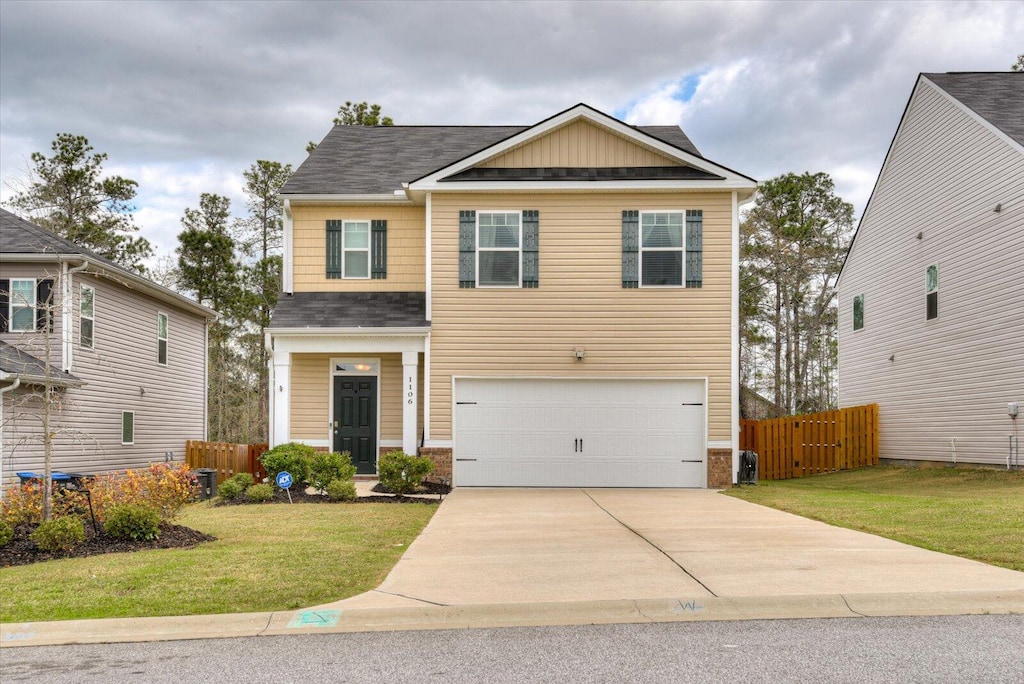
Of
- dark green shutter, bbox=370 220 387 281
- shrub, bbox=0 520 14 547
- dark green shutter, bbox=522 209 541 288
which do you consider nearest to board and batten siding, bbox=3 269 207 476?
dark green shutter, bbox=370 220 387 281

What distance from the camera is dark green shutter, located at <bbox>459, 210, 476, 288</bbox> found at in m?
17.4

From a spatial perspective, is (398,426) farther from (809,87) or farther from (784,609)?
(809,87)

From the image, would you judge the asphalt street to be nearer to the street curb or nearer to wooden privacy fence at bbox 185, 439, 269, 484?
the street curb

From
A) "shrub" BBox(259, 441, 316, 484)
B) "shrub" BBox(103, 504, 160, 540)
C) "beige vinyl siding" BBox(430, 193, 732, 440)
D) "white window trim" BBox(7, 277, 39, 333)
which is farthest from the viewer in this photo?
"white window trim" BBox(7, 277, 39, 333)

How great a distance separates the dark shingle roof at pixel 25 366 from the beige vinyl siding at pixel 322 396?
14.2 ft

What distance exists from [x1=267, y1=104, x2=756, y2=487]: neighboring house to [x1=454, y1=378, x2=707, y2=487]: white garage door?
0.03 m

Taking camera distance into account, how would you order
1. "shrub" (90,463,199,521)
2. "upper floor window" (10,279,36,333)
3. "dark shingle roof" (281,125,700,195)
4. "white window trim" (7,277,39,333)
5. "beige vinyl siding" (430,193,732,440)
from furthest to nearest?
"dark shingle roof" (281,125,700,195), "upper floor window" (10,279,36,333), "white window trim" (7,277,39,333), "beige vinyl siding" (430,193,732,440), "shrub" (90,463,199,521)

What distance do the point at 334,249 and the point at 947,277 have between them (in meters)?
13.5

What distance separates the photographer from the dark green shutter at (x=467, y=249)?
1736 cm

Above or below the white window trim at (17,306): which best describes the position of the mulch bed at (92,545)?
below

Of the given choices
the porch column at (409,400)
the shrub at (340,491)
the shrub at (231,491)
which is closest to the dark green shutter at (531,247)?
the porch column at (409,400)

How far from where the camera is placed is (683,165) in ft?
57.3

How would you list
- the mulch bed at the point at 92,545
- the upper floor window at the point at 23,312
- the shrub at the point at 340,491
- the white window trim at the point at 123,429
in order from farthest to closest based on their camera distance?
the white window trim at the point at 123,429 → the upper floor window at the point at 23,312 → the shrub at the point at 340,491 → the mulch bed at the point at 92,545

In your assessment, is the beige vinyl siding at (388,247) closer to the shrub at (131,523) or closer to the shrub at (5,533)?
the shrub at (131,523)
